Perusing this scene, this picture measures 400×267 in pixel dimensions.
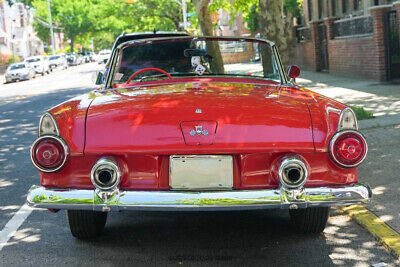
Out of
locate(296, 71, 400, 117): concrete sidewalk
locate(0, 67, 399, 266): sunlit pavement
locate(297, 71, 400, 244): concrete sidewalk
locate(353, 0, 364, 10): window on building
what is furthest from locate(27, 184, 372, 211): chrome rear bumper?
locate(353, 0, 364, 10): window on building

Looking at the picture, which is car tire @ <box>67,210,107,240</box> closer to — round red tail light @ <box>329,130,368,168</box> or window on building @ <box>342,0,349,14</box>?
round red tail light @ <box>329,130,368,168</box>

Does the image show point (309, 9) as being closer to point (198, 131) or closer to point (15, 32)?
point (198, 131)

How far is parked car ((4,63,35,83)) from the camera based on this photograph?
139 feet

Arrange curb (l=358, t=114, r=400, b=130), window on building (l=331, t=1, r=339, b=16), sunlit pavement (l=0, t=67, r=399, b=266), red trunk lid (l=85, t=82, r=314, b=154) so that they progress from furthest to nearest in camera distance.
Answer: window on building (l=331, t=1, r=339, b=16)
curb (l=358, t=114, r=400, b=130)
sunlit pavement (l=0, t=67, r=399, b=266)
red trunk lid (l=85, t=82, r=314, b=154)

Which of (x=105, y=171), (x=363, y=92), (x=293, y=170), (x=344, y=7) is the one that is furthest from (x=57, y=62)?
(x=293, y=170)

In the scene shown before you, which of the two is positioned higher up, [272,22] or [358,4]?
[358,4]

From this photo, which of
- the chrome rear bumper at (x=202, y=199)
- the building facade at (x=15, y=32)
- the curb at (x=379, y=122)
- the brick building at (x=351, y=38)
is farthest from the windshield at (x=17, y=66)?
the chrome rear bumper at (x=202, y=199)

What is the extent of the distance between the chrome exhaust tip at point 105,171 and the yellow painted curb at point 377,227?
1.99 meters

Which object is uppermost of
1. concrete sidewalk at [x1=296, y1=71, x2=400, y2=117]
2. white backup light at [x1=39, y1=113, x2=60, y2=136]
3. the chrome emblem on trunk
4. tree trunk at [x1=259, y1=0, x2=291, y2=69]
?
tree trunk at [x1=259, y1=0, x2=291, y2=69]

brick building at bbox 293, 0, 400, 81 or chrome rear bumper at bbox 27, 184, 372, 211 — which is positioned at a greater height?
brick building at bbox 293, 0, 400, 81

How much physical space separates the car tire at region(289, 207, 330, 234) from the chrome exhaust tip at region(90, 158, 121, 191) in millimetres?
1621

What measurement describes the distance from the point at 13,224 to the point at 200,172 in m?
2.49

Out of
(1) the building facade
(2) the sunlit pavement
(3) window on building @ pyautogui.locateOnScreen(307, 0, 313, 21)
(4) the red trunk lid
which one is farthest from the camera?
(1) the building facade

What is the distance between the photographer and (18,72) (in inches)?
1697
